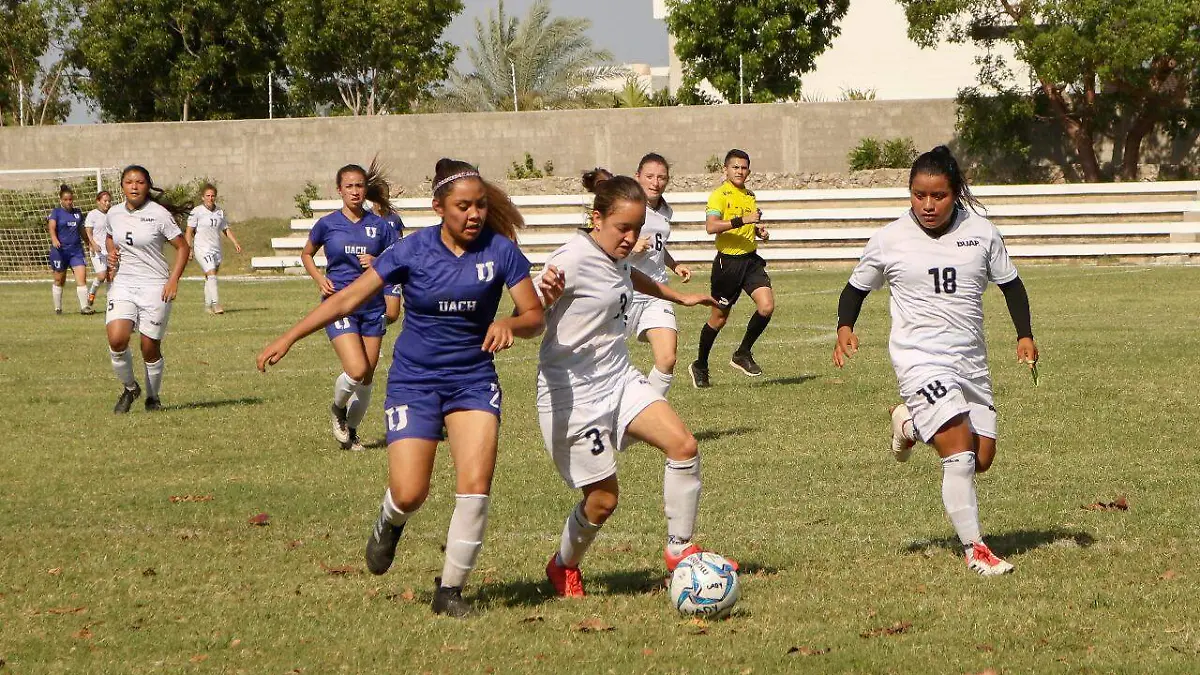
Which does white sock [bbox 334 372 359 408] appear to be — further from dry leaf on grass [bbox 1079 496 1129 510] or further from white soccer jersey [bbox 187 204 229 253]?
white soccer jersey [bbox 187 204 229 253]

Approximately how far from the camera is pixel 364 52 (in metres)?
48.4

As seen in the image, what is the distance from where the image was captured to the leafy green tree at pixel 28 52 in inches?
2035

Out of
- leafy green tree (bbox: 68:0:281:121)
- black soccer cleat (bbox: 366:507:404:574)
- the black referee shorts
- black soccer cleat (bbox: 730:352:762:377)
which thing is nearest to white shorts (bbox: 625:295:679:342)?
the black referee shorts

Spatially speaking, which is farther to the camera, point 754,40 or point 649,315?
point 754,40

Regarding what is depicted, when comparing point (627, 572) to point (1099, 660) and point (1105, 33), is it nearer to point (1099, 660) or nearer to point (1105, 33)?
point (1099, 660)

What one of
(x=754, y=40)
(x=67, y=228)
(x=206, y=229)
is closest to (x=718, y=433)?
(x=206, y=229)

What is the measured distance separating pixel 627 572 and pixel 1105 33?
31.5 meters

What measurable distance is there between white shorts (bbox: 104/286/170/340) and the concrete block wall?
92.5 feet

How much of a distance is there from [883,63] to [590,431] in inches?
1909

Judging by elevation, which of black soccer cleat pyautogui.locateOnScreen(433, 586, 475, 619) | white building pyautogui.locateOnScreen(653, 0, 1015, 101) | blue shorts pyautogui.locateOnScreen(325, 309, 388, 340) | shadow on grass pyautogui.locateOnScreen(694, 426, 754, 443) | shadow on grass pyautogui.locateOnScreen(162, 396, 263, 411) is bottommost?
shadow on grass pyautogui.locateOnScreen(162, 396, 263, 411)

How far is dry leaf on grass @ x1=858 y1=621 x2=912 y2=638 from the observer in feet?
20.0

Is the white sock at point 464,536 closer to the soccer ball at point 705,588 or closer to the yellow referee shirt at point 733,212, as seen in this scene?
the soccer ball at point 705,588

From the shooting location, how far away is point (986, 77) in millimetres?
39844

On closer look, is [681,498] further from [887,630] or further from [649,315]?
[649,315]
